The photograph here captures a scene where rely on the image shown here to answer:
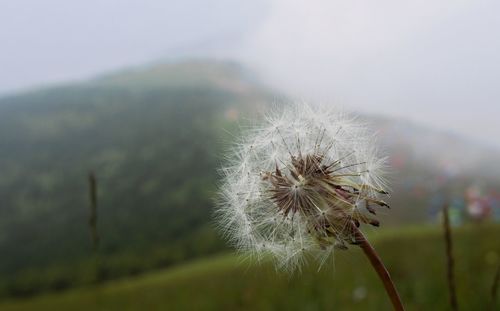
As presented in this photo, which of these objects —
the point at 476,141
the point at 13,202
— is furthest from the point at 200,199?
the point at 476,141

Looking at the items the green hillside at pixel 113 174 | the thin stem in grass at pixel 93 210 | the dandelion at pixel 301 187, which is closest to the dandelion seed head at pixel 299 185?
the dandelion at pixel 301 187

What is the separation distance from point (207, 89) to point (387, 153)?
182 meters

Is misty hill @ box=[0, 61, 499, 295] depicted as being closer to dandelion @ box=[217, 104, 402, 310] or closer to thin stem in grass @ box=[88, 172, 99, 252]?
dandelion @ box=[217, 104, 402, 310]

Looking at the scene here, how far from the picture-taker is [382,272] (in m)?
1.31

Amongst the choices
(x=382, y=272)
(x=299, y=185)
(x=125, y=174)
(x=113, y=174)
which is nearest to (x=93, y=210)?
(x=299, y=185)

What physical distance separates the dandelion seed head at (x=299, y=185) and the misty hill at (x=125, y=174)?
7506 cm

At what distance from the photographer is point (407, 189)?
336 feet

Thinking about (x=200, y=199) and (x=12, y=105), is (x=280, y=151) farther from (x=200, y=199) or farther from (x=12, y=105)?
(x=12, y=105)

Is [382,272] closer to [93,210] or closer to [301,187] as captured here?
[301,187]

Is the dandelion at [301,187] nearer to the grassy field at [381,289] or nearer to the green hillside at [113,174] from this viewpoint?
the grassy field at [381,289]

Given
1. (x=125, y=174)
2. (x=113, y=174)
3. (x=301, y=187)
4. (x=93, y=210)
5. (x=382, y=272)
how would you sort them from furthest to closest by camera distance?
(x=125, y=174) < (x=113, y=174) < (x=93, y=210) < (x=301, y=187) < (x=382, y=272)

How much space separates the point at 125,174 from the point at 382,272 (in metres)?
144

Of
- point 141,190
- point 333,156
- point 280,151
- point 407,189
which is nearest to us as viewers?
point 333,156

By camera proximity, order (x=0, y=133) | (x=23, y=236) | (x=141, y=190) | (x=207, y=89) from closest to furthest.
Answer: (x=23, y=236), (x=141, y=190), (x=0, y=133), (x=207, y=89)
